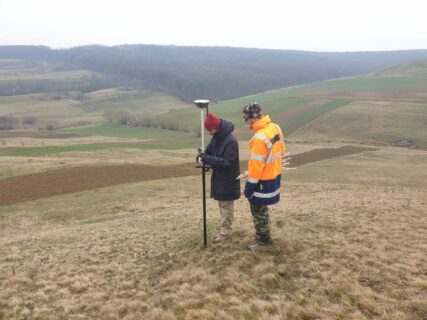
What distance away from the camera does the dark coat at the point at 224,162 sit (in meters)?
9.42

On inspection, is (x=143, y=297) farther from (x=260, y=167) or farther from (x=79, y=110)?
(x=79, y=110)

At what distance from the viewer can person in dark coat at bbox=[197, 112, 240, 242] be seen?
30.7 ft

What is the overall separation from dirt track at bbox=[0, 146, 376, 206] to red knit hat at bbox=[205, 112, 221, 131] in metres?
23.9

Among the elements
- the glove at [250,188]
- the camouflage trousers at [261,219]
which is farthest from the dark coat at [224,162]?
the glove at [250,188]

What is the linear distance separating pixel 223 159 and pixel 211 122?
0.96m

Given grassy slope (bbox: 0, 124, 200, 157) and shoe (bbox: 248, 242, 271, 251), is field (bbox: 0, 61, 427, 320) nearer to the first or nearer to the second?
shoe (bbox: 248, 242, 271, 251)

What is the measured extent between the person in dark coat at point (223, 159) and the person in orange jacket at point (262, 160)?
71cm

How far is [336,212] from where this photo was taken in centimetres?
1396

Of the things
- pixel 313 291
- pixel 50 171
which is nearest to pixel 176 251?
pixel 313 291

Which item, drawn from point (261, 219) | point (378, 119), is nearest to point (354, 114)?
point (378, 119)

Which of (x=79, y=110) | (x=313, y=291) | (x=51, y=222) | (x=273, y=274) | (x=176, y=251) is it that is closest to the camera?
(x=313, y=291)

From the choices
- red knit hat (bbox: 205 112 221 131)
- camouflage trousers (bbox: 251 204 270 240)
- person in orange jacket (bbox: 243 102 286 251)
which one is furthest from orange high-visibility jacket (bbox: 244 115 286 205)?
red knit hat (bbox: 205 112 221 131)

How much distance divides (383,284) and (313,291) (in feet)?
5.01

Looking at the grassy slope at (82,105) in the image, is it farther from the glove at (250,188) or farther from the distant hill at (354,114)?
the glove at (250,188)
